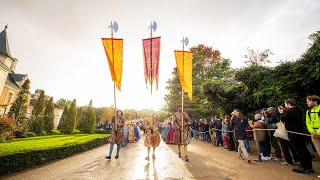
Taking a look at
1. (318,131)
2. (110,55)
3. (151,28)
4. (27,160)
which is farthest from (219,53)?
(27,160)

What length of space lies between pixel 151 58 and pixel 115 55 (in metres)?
2.19

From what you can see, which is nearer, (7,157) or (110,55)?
(7,157)

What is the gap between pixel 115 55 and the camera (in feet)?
29.7

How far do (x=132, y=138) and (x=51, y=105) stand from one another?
21539 millimetres

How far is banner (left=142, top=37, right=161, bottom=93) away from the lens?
10.1 m

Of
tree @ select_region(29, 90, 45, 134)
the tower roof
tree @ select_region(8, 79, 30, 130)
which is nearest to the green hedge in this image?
tree @ select_region(8, 79, 30, 130)

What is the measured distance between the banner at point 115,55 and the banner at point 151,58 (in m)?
1.64

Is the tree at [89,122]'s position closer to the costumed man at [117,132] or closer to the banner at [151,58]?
the banner at [151,58]

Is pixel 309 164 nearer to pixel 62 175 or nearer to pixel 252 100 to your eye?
pixel 62 175

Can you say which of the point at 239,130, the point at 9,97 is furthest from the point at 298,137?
the point at 9,97

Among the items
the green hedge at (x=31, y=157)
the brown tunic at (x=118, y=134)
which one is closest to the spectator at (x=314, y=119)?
the brown tunic at (x=118, y=134)

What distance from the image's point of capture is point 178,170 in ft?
18.3

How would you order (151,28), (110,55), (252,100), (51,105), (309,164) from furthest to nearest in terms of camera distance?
(51,105) → (252,100) → (151,28) → (110,55) → (309,164)

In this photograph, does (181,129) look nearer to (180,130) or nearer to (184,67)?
(180,130)
